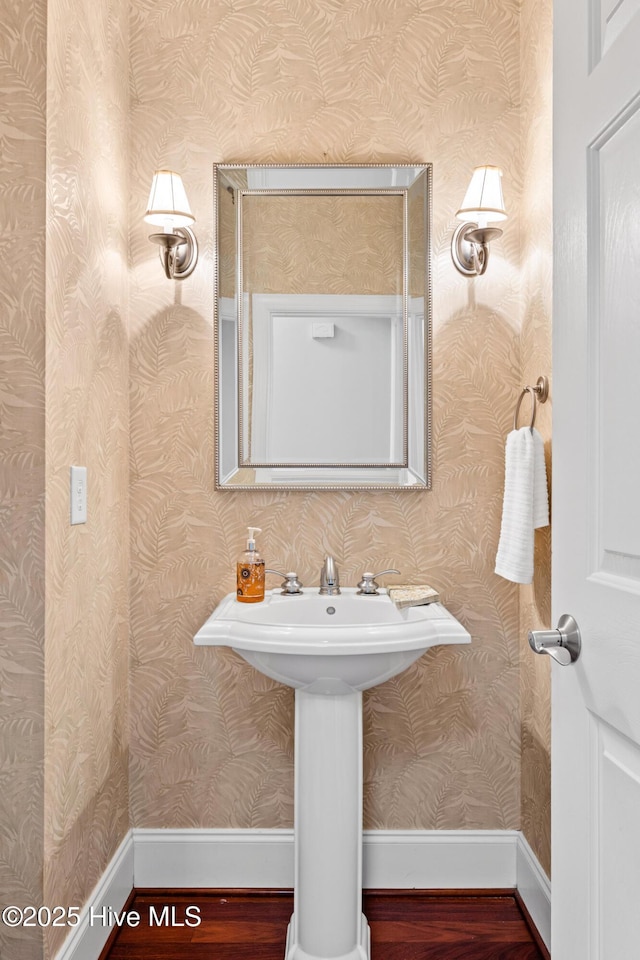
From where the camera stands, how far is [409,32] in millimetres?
1905

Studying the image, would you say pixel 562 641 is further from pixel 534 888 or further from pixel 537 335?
pixel 534 888

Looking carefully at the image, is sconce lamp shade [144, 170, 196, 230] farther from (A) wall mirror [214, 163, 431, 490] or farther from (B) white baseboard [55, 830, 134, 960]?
(B) white baseboard [55, 830, 134, 960]

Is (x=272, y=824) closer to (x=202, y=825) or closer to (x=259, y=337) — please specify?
(x=202, y=825)

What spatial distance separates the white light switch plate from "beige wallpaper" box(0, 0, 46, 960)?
149 mm

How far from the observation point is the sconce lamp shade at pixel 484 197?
1.73 m

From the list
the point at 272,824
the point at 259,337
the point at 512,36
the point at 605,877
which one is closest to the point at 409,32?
the point at 512,36

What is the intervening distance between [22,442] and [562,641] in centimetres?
103

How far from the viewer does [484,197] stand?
5.66 ft

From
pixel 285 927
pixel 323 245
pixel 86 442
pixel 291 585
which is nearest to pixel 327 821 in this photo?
pixel 285 927

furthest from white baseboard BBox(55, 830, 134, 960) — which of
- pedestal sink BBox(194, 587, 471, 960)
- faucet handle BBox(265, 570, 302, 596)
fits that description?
faucet handle BBox(265, 570, 302, 596)

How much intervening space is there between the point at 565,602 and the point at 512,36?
1717 mm

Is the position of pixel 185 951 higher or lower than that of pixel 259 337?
lower

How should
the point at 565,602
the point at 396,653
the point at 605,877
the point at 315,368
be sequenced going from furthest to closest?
the point at 315,368, the point at 396,653, the point at 565,602, the point at 605,877

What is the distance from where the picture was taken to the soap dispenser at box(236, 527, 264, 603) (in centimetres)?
175
